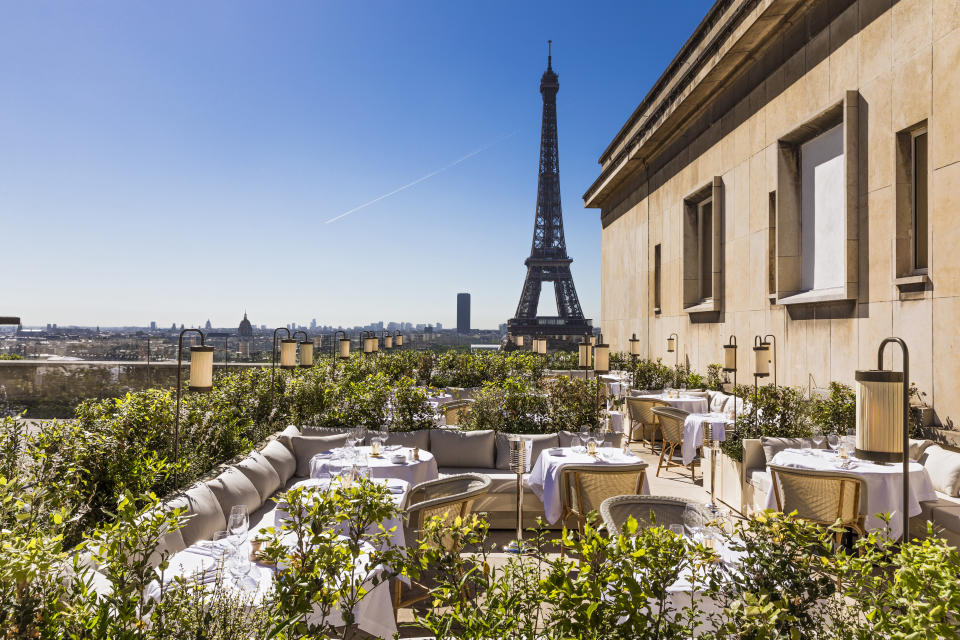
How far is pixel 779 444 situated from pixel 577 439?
2131 millimetres

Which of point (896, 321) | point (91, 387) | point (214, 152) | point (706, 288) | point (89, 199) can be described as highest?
point (214, 152)

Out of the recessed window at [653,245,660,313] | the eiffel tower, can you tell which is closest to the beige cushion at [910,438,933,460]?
the recessed window at [653,245,660,313]

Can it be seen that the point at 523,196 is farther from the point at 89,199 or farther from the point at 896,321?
the point at 896,321

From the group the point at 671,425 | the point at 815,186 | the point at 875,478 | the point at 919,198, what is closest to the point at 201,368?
the point at 875,478

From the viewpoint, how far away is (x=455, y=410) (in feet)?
28.8

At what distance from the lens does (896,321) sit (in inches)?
260

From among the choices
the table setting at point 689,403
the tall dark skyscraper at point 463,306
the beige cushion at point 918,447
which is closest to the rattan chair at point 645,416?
the table setting at point 689,403

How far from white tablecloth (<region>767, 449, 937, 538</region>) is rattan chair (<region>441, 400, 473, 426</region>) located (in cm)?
468

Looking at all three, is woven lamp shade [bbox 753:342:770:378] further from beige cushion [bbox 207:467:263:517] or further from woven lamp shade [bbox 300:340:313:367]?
beige cushion [bbox 207:467:263:517]

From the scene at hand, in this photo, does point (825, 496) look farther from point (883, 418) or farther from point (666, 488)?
point (666, 488)

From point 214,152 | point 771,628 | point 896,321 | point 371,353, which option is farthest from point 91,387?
point 896,321

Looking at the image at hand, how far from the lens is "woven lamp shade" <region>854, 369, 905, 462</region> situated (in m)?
2.15

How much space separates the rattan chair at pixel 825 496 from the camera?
13.4 feet

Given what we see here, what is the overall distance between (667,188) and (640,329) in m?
4.54
